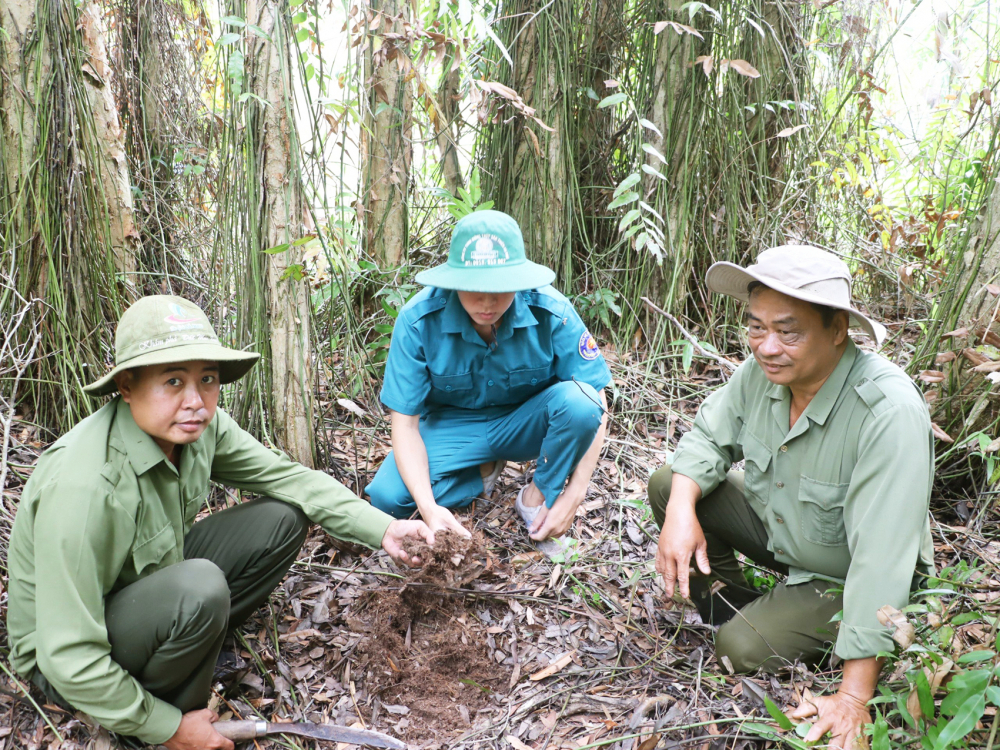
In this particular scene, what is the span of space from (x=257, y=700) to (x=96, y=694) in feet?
1.89

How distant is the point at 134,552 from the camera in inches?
78.4

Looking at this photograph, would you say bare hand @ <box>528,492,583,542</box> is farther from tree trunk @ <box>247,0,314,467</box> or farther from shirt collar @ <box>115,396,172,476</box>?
shirt collar @ <box>115,396,172,476</box>

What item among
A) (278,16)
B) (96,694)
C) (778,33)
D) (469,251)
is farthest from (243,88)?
(778,33)

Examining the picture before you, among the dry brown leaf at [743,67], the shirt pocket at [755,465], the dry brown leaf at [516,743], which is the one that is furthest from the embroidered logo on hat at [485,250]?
the dry brown leaf at [743,67]

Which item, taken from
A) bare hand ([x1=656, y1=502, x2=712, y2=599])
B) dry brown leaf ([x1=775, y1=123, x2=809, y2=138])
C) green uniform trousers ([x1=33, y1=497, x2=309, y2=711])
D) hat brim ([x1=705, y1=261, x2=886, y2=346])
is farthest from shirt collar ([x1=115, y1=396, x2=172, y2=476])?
dry brown leaf ([x1=775, y1=123, x2=809, y2=138])

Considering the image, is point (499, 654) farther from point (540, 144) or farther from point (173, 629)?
point (540, 144)

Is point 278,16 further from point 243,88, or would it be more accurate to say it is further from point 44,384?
point 44,384

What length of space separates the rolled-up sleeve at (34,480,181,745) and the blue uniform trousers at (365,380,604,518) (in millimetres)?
1329

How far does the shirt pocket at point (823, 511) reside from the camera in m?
2.09

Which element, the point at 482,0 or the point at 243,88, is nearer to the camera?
the point at 243,88

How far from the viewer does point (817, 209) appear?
4.49m

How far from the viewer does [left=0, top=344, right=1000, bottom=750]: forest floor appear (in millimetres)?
2066

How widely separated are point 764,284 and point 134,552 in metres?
1.80

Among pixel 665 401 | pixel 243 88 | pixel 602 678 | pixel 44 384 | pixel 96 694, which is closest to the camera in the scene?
pixel 96 694
